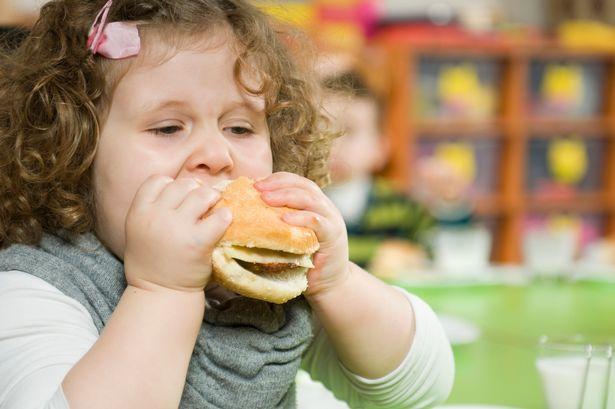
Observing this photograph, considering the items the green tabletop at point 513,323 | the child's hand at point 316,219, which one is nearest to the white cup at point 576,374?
the green tabletop at point 513,323

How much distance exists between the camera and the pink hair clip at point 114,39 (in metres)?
0.82

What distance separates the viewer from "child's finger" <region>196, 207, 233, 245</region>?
27.6 inches

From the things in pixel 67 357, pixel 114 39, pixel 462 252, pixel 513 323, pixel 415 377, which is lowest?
pixel 462 252

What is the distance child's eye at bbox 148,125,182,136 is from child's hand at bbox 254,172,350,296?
0.35 feet

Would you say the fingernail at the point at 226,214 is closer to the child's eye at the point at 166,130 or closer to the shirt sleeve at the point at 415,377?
the child's eye at the point at 166,130

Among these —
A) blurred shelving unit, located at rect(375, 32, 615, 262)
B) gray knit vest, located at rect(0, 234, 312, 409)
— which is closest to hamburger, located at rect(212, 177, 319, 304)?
gray knit vest, located at rect(0, 234, 312, 409)

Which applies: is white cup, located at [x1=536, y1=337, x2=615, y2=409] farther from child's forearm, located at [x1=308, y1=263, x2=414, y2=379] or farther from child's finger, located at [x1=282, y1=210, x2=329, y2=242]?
child's finger, located at [x1=282, y1=210, x2=329, y2=242]

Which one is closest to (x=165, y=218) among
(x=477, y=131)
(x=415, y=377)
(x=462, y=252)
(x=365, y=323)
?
(x=365, y=323)

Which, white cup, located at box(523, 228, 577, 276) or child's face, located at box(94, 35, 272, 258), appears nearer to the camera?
child's face, located at box(94, 35, 272, 258)

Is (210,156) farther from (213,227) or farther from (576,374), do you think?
(576,374)

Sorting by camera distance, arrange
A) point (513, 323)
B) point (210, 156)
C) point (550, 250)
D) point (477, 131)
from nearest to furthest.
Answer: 1. point (210, 156)
2. point (513, 323)
3. point (550, 250)
4. point (477, 131)

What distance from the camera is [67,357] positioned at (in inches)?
27.3

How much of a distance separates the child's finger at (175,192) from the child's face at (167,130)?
0.07 metres

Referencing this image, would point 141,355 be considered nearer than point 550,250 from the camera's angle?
Yes
